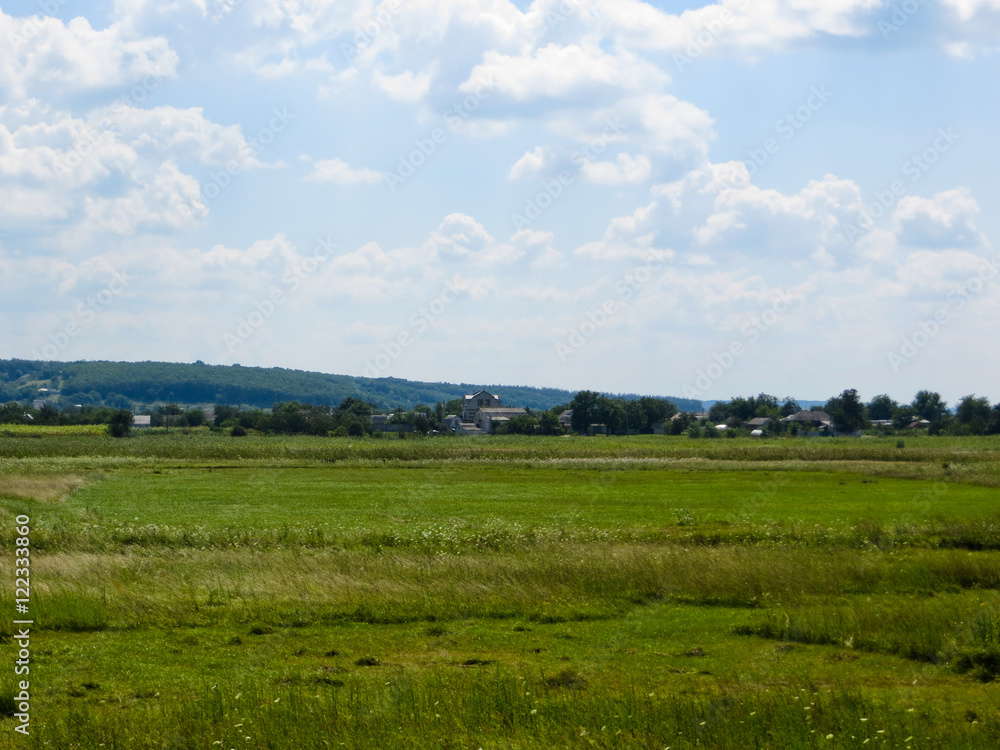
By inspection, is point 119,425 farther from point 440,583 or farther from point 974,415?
point 974,415

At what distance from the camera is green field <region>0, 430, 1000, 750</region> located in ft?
36.8

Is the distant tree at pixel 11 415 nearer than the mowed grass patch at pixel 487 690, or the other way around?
the mowed grass patch at pixel 487 690

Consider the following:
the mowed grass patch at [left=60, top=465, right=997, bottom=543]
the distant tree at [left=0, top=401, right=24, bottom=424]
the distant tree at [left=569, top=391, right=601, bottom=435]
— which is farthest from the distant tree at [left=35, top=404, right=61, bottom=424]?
the mowed grass patch at [left=60, top=465, right=997, bottom=543]

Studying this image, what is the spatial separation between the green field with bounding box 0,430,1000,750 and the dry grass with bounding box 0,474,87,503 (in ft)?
20.7

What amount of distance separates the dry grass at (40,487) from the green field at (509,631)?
6.31 m

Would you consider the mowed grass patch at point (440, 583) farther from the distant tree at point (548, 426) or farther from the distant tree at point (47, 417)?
the distant tree at point (47, 417)

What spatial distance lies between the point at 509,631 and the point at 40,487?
138 ft

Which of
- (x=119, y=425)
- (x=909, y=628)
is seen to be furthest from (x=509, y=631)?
(x=119, y=425)

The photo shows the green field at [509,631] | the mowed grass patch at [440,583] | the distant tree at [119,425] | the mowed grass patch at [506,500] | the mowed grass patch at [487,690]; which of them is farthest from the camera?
the distant tree at [119,425]

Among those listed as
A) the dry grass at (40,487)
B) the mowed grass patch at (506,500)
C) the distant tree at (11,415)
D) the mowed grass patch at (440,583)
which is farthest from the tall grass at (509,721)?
the distant tree at (11,415)

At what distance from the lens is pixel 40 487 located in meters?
50.5

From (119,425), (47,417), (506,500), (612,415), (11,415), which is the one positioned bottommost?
(11,415)

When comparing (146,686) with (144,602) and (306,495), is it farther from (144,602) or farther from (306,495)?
(306,495)

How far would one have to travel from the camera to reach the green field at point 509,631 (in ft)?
36.8
